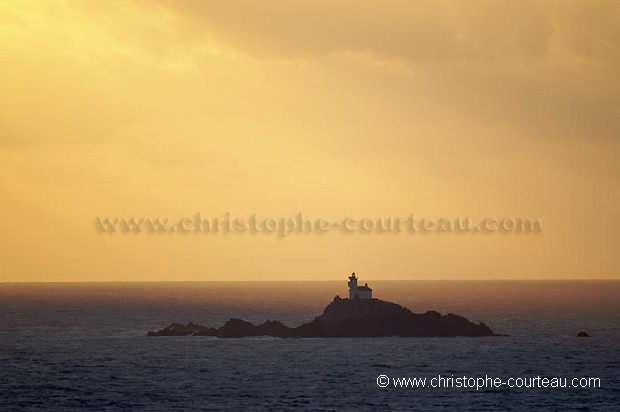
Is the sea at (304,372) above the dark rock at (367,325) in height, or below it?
below

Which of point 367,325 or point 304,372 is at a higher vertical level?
point 367,325

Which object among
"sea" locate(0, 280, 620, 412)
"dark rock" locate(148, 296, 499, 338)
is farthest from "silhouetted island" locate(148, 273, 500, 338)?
"sea" locate(0, 280, 620, 412)

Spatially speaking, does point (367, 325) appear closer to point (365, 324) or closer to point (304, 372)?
point (365, 324)

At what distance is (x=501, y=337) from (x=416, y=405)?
64.6 m

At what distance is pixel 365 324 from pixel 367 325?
0.33m

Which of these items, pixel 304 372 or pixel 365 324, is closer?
pixel 304 372

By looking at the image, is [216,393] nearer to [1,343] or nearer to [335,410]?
[335,410]

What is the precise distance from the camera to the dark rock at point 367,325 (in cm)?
15650

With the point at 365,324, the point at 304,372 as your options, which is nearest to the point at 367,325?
the point at 365,324

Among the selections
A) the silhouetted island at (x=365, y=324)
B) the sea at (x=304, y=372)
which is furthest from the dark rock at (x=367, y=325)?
the sea at (x=304, y=372)

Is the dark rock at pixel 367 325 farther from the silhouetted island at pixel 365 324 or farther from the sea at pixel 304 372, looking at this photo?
the sea at pixel 304 372

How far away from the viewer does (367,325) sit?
513 ft

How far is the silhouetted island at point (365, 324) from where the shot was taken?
513 feet

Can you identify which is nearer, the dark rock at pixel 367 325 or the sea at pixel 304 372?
the sea at pixel 304 372
